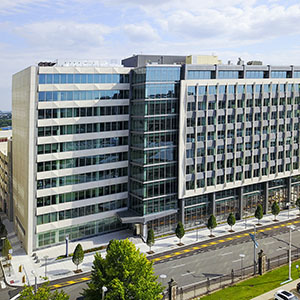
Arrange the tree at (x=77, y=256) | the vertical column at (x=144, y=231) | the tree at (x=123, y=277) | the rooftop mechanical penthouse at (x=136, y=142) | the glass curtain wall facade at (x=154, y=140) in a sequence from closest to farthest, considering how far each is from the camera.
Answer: the tree at (x=123, y=277) → the tree at (x=77, y=256) → the rooftop mechanical penthouse at (x=136, y=142) → the glass curtain wall facade at (x=154, y=140) → the vertical column at (x=144, y=231)

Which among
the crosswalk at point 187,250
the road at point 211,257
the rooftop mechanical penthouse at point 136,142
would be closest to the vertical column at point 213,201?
the rooftop mechanical penthouse at point 136,142

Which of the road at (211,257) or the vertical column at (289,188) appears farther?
the vertical column at (289,188)

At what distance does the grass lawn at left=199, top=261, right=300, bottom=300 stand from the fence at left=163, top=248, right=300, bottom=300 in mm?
867

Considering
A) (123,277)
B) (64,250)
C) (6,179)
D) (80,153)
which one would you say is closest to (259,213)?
(80,153)

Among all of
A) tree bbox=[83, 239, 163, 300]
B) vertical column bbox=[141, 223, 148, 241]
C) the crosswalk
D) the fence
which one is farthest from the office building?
the fence

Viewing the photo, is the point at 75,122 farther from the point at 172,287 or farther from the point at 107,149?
the point at 172,287

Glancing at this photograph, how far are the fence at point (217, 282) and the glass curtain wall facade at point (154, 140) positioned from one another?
61.7 feet

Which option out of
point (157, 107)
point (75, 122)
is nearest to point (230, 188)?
point (157, 107)

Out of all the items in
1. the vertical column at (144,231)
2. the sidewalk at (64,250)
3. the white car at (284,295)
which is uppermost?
the vertical column at (144,231)

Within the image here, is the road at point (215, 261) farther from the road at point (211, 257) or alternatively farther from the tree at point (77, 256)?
the tree at point (77, 256)

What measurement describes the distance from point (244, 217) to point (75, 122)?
1627 inches

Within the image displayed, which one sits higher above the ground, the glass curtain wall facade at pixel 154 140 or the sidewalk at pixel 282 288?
the glass curtain wall facade at pixel 154 140

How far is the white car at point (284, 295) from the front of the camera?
4156 cm

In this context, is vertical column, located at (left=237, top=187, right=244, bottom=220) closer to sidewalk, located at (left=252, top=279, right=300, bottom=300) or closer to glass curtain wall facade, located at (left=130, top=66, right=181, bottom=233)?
glass curtain wall facade, located at (left=130, top=66, right=181, bottom=233)
